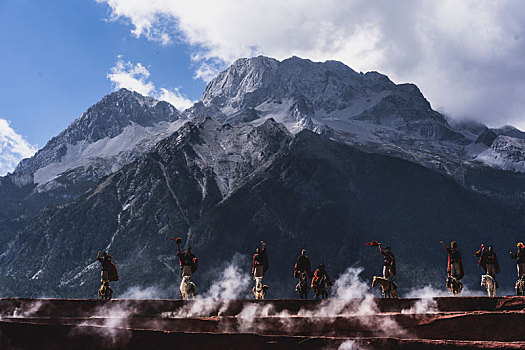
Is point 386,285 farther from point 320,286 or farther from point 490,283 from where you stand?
point 490,283

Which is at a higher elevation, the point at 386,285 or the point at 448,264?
the point at 448,264

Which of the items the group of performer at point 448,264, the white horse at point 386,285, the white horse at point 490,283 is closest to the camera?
the white horse at point 386,285

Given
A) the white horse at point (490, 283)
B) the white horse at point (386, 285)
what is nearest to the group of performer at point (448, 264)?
the white horse at point (386, 285)

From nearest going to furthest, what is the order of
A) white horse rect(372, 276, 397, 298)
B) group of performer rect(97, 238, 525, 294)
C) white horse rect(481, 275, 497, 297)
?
white horse rect(372, 276, 397, 298) < white horse rect(481, 275, 497, 297) < group of performer rect(97, 238, 525, 294)

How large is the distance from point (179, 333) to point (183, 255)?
541 inches

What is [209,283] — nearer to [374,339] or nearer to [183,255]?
[183,255]

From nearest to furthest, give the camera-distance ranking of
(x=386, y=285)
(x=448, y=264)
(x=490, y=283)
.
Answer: (x=386, y=285) → (x=490, y=283) → (x=448, y=264)

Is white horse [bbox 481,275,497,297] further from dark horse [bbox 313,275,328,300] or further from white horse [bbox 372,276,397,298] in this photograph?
dark horse [bbox 313,275,328,300]

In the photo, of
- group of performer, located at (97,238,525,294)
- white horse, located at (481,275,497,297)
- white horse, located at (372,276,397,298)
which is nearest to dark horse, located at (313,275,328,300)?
group of performer, located at (97,238,525,294)

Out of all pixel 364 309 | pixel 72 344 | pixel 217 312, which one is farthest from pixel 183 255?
pixel 72 344

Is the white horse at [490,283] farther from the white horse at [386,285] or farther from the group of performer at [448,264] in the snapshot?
the white horse at [386,285]

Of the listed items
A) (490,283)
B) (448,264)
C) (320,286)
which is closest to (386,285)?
(320,286)

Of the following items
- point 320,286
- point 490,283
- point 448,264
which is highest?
point 448,264

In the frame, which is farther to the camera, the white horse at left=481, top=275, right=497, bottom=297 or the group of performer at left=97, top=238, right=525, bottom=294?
the group of performer at left=97, top=238, right=525, bottom=294
